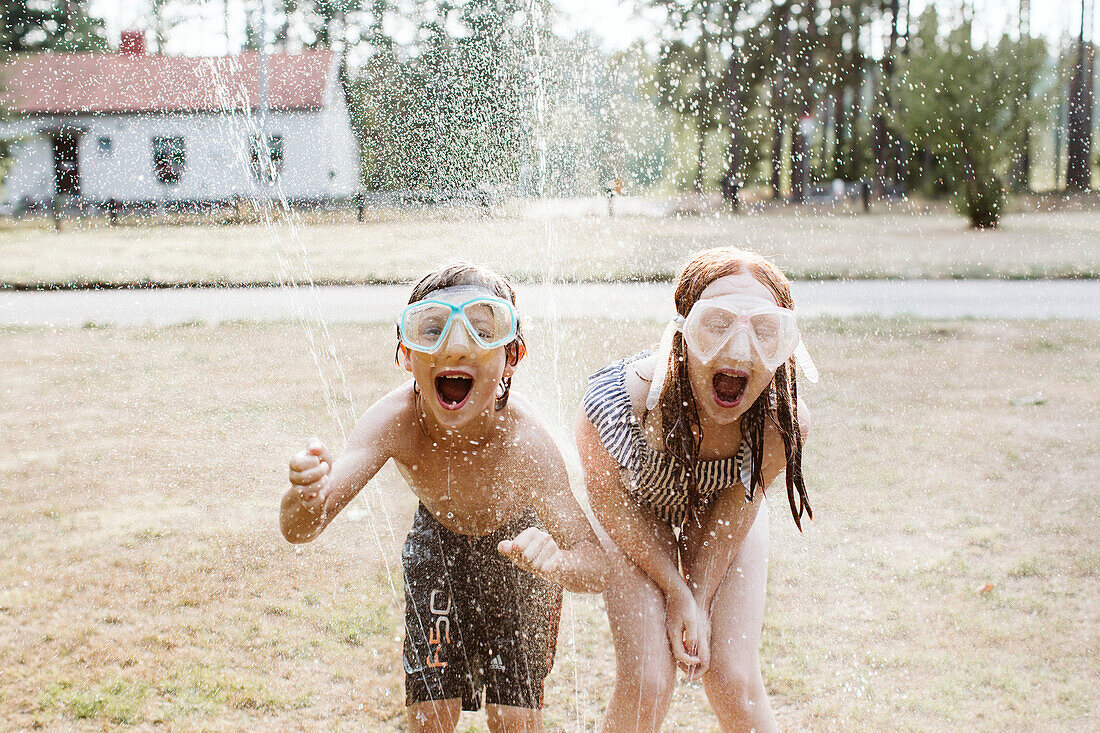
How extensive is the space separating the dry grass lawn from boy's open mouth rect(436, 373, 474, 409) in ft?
3.14

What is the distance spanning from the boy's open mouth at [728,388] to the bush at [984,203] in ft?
54.8

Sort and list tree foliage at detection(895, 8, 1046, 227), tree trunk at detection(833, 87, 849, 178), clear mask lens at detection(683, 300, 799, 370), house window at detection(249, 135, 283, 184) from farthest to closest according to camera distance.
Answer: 1. tree trunk at detection(833, 87, 849, 178)
2. tree foliage at detection(895, 8, 1046, 227)
3. house window at detection(249, 135, 283, 184)
4. clear mask lens at detection(683, 300, 799, 370)

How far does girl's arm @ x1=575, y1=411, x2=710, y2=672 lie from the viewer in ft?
7.06

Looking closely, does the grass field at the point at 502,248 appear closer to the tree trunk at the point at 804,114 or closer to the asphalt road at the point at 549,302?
the asphalt road at the point at 549,302

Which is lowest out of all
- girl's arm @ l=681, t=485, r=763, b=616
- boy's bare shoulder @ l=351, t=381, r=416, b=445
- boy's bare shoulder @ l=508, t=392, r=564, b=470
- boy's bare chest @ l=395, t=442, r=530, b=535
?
girl's arm @ l=681, t=485, r=763, b=616

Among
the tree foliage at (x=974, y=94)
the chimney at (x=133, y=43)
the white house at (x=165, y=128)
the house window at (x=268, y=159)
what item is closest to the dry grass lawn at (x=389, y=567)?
the white house at (x=165, y=128)

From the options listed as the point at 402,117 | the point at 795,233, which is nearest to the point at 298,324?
the point at 402,117

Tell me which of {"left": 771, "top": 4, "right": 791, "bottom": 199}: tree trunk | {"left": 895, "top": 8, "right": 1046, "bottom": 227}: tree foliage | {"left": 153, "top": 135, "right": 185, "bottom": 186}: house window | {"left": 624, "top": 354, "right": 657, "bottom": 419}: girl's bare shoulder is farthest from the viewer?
{"left": 771, "top": 4, "right": 791, "bottom": 199}: tree trunk

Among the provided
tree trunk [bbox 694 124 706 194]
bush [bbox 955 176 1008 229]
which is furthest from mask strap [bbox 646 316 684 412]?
tree trunk [bbox 694 124 706 194]

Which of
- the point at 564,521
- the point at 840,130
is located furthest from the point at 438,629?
the point at 840,130

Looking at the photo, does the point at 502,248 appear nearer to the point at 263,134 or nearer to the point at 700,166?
the point at 263,134

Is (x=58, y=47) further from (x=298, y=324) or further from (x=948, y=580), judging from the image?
(x=948, y=580)

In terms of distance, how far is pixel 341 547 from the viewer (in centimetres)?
377

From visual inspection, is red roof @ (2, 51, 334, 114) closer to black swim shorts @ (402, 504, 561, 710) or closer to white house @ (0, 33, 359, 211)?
white house @ (0, 33, 359, 211)
